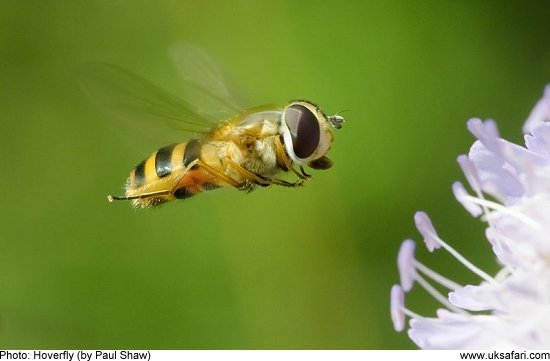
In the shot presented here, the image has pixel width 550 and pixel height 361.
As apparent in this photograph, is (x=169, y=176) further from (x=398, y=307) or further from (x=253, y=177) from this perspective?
(x=398, y=307)

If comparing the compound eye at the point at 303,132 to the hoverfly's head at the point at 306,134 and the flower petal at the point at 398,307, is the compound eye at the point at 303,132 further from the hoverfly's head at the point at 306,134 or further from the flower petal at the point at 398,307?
the flower petal at the point at 398,307

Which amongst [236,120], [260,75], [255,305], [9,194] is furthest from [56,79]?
[236,120]

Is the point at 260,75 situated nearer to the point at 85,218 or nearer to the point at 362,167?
the point at 362,167

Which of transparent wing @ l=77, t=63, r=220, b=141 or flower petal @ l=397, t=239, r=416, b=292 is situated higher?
transparent wing @ l=77, t=63, r=220, b=141

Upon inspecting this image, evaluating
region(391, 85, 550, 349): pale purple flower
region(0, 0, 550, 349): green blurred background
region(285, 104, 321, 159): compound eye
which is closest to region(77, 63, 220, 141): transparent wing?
region(285, 104, 321, 159): compound eye

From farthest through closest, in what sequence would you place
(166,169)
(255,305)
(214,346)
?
(255,305) → (214,346) → (166,169)

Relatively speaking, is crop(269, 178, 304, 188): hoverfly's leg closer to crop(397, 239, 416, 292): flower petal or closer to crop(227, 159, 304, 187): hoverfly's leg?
crop(227, 159, 304, 187): hoverfly's leg
